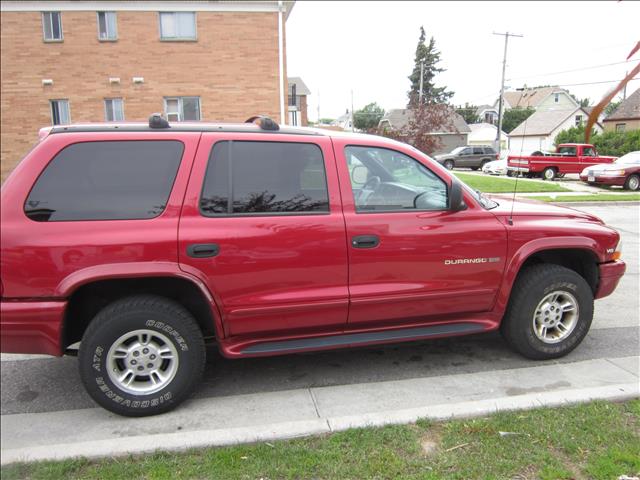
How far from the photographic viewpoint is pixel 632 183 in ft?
51.6

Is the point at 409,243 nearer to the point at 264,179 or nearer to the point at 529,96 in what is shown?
the point at 264,179

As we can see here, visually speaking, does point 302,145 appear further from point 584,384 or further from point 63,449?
point 584,384

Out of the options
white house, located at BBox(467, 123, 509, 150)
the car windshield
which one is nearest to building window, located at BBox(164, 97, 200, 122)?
white house, located at BBox(467, 123, 509, 150)

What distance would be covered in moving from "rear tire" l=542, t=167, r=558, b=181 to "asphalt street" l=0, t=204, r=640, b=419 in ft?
39.4

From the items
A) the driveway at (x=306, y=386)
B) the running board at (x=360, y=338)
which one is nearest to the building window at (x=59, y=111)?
the driveway at (x=306, y=386)

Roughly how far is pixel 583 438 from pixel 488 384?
2.63 feet

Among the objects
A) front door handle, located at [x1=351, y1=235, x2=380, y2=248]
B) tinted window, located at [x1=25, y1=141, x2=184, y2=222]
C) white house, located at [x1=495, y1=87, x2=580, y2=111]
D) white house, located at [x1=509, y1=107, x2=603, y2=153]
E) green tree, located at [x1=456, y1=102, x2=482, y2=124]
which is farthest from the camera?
green tree, located at [x1=456, y1=102, x2=482, y2=124]

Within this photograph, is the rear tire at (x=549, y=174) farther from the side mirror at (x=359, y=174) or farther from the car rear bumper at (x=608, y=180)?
the side mirror at (x=359, y=174)

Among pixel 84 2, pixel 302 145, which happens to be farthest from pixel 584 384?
pixel 84 2

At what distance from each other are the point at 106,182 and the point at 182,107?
1666 centimetres

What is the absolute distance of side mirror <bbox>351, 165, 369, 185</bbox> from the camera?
3473 millimetres

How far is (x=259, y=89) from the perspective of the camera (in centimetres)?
1848

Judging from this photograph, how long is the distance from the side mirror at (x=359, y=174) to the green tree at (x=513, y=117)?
3.45ft

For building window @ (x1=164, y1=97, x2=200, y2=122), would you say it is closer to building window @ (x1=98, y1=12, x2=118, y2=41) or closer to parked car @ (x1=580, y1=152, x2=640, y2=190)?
building window @ (x1=98, y1=12, x2=118, y2=41)
